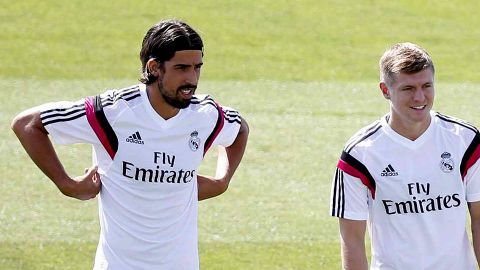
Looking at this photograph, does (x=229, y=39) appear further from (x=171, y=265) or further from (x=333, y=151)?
(x=171, y=265)

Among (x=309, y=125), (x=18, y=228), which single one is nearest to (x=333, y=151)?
(x=309, y=125)

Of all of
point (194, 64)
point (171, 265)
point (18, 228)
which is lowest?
point (18, 228)

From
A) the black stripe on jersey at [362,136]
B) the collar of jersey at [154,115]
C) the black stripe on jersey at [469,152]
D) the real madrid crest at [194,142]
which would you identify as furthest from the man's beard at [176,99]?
the black stripe on jersey at [469,152]

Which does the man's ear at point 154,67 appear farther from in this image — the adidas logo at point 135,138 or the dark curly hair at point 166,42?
the adidas logo at point 135,138

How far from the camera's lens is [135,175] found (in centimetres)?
556

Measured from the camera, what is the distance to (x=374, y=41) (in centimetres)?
1652

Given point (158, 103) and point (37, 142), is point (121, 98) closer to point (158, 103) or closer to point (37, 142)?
point (158, 103)

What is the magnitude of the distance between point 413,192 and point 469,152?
34 centimetres

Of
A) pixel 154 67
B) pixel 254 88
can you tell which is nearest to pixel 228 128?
pixel 154 67

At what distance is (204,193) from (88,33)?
410 inches

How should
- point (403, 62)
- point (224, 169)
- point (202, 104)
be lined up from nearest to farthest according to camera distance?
point (403, 62)
point (202, 104)
point (224, 169)

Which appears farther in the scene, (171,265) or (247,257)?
(247,257)

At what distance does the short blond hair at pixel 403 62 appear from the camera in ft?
16.9

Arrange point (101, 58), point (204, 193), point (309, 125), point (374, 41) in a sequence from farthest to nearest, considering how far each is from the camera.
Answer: point (374, 41)
point (101, 58)
point (309, 125)
point (204, 193)
